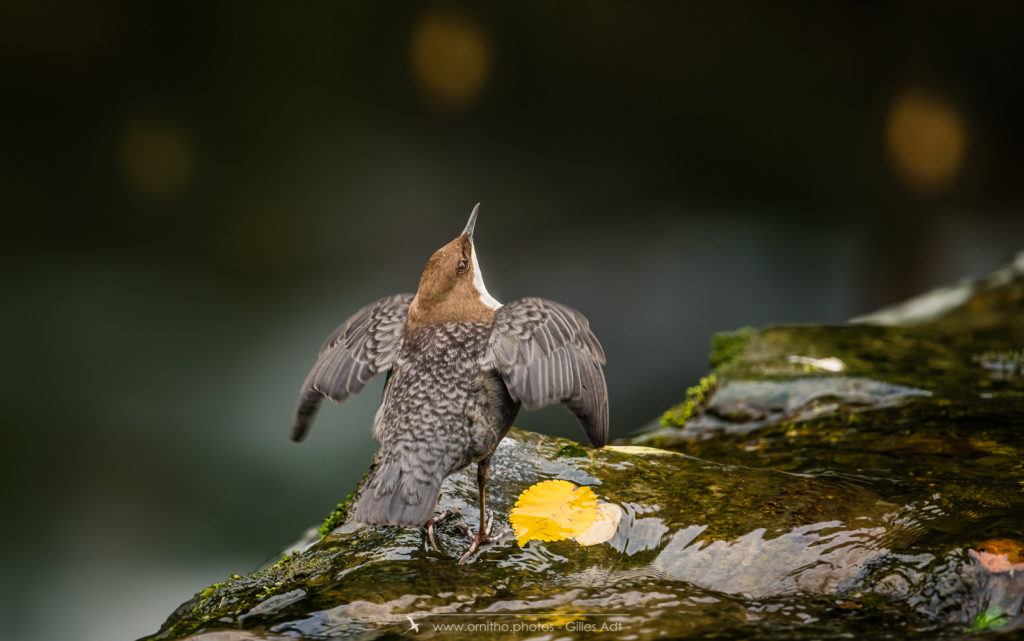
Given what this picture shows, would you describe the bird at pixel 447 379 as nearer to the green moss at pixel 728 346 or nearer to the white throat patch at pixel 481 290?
the white throat patch at pixel 481 290

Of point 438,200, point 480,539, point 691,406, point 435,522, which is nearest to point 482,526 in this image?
point 480,539

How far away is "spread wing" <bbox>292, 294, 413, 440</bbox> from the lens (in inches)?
102

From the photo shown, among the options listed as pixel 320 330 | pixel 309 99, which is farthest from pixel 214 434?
pixel 309 99

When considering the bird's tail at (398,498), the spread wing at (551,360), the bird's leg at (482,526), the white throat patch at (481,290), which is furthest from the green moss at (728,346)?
the bird's tail at (398,498)

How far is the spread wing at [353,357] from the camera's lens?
2.59 m

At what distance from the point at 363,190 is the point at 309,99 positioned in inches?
40.3

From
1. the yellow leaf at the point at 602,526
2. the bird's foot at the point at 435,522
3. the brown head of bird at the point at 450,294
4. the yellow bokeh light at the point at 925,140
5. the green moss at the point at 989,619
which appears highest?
the yellow bokeh light at the point at 925,140

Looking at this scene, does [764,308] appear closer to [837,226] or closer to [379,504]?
[837,226]

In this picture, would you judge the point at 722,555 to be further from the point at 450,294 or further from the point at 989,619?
the point at 450,294

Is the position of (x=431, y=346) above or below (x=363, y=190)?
below

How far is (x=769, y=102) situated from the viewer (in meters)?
8.64

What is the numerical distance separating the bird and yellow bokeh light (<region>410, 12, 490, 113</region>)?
18.3 feet

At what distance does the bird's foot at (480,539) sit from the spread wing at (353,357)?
0.62m

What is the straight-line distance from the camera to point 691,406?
4.00m
